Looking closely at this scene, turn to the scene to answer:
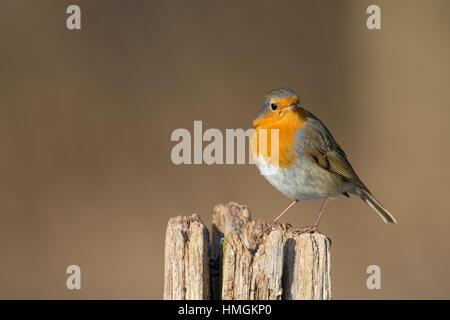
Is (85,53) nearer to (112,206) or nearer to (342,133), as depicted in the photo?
(112,206)

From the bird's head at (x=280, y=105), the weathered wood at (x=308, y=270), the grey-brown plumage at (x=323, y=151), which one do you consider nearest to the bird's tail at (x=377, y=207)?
the grey-brown plumage at (x=323, y=151)

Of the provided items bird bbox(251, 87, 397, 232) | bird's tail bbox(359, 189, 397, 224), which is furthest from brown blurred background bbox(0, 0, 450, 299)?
bird bbox(251, 87, 397, 232)

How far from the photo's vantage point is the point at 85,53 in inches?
249

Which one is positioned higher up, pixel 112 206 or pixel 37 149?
pixel 37 149

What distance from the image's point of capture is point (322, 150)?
3.72 meters

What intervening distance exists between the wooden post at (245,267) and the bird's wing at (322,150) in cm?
104

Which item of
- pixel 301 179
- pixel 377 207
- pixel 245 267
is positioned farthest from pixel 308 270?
pixel 377 207

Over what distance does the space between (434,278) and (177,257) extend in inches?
163

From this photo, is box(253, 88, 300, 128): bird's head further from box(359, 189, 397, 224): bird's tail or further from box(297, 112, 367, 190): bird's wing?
Answer: box(359, 189, 397, 224): bird's tail

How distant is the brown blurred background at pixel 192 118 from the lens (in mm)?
5926

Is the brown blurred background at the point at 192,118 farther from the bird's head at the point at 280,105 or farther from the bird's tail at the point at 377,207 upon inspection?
the bird's head at the point at 280,105

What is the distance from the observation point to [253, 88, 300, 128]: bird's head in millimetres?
3412
